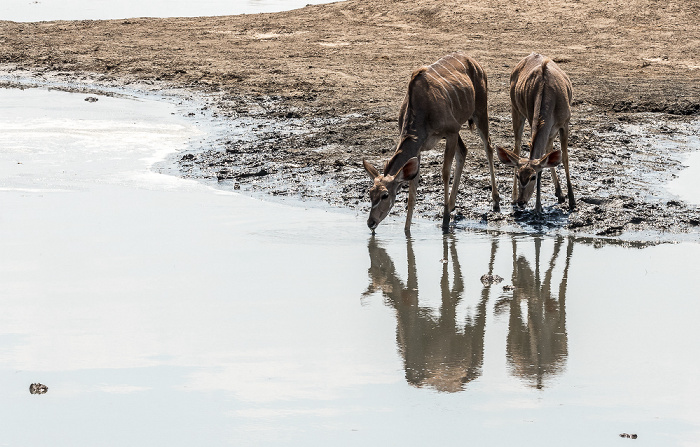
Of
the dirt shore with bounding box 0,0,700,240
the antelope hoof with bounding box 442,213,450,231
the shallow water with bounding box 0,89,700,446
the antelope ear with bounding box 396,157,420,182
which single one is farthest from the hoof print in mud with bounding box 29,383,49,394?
the dirt shore with bounding box 0,0,700,240

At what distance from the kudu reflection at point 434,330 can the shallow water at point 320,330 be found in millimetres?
24

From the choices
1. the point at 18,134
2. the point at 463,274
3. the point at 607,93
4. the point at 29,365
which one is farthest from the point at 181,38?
the point at 29,365

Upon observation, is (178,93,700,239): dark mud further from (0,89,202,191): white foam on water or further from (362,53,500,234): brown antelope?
(0,89,202,191): white foam on water

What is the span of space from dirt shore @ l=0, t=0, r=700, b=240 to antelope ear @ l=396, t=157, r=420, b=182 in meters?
1.26

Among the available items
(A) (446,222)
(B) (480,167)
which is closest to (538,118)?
(A) (446,222)

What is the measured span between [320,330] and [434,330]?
33.8 inches

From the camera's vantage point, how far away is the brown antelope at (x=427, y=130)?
381 inches

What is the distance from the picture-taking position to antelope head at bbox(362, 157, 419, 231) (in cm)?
956

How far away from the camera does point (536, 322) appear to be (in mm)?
7344

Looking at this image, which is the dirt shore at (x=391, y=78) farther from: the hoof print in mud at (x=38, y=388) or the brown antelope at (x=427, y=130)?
the hoof print in mud at (x=38, y=388)

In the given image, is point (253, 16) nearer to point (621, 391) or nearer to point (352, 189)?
point (352, 189)

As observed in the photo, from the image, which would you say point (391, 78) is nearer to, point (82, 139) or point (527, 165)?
point (82, 139)

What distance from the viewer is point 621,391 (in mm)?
5871

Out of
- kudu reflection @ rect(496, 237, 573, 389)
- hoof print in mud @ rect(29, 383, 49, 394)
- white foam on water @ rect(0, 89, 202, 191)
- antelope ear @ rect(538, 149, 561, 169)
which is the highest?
antelope ear @ rect(538, 149, 561, 169)
